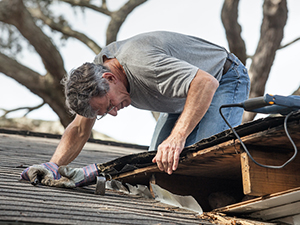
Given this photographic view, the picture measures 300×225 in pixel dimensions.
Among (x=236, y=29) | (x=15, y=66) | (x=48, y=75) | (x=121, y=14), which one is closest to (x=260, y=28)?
(x=236, y=29)

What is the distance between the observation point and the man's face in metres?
2.38

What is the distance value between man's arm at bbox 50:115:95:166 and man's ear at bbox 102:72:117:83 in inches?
21.8

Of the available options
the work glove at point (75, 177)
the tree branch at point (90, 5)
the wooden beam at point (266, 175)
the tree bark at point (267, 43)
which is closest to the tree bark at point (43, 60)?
the tree branch at point (90, 5)

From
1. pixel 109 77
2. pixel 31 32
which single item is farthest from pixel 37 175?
pixel 31 32

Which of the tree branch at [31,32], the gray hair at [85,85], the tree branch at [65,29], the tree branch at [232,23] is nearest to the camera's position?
the gray hair at [85,85]

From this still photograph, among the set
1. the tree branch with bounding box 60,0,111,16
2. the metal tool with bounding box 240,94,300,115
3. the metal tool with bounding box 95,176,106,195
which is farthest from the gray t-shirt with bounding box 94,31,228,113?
the tree branch with bounding box 60,0,111,16

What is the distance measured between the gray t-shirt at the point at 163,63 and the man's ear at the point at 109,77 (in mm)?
90

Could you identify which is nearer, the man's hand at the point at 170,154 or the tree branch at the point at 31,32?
the man's hand at the point at 170,154

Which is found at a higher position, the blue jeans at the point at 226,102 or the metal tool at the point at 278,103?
the metal tool at the point at 278,103

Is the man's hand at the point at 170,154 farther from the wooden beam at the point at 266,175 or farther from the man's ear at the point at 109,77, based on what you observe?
the man's ear at the point at 109,77

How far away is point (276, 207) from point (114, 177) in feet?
3.57

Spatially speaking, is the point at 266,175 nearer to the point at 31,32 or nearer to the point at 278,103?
the point at 278,103

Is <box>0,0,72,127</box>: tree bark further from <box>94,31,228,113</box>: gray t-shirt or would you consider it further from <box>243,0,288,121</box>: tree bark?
<box>94,31,228,113</box>: gray t-shirt

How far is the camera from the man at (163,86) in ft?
6.57
